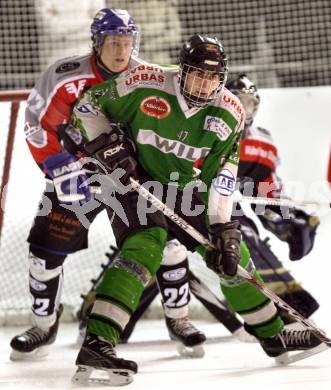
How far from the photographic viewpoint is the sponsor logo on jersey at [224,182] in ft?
10.1

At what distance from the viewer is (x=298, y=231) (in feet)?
12.7

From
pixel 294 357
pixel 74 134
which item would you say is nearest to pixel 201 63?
pixel 74 134

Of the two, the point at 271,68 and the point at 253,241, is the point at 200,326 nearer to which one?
the point at 253,241

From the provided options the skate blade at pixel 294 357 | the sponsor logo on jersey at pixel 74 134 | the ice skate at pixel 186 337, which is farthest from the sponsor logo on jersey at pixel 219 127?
the ice skate at pixel 186 337

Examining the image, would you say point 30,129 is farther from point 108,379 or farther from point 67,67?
point 108,379

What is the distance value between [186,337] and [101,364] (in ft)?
3.03

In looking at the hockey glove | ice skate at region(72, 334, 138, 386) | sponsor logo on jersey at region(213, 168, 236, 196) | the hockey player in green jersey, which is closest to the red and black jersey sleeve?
the hockey glove

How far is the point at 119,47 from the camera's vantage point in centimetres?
361

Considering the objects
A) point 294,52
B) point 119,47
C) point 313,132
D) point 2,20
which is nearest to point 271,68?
point 294,52

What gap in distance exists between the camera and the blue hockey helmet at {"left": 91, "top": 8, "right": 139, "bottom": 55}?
361 cm

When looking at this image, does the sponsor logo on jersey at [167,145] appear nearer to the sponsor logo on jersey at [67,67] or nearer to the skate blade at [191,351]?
the sponsor logo on jersey at [67,67]

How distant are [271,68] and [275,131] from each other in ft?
3.08

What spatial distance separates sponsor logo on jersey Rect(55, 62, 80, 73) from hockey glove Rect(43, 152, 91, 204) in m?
0.31

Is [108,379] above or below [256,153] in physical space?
below
